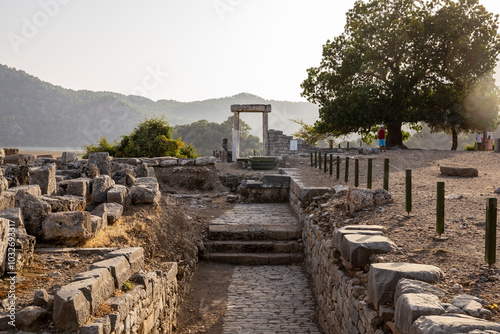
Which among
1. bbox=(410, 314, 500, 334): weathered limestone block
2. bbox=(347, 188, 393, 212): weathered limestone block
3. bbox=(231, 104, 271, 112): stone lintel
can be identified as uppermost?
bbox=(231, 104, 271, 112): stone lintel

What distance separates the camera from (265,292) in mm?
7371

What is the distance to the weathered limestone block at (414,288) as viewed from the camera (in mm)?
3146

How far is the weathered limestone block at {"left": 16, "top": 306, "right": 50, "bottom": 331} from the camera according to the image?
3359mm

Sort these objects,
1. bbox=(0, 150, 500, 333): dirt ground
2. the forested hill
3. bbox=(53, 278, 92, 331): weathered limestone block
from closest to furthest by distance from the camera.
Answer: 1. bbox=(53, 278, 92, 331): weathered limestone block
2. bbox=(0, 150, 500, 333): dirt ground
3. the forested hill

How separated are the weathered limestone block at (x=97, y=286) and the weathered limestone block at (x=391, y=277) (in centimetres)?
250

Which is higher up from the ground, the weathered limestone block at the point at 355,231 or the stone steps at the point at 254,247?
the weathered limestone block at the point at 355,231

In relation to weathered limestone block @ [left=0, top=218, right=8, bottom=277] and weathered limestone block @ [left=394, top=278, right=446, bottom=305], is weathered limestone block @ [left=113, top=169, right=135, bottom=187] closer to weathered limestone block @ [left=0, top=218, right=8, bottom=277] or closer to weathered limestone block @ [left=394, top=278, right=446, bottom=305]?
weathered limestone block @ [left=0, top=218, right=8, bottom=277]

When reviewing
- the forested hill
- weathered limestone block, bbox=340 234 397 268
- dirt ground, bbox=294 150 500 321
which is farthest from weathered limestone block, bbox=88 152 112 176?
the forested hill

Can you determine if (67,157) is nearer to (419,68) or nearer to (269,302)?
(269,302)

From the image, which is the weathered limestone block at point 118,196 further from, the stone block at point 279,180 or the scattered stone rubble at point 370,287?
the stone block at point 279,180

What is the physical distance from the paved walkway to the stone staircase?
28cm

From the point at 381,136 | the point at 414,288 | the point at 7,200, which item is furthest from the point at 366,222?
the point at 381,136

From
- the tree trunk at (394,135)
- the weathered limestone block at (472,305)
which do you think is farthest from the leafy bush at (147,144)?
the weathered limestone block at (472,305)

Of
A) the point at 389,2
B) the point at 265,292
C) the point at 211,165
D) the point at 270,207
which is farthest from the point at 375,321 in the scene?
the point at 389,2
